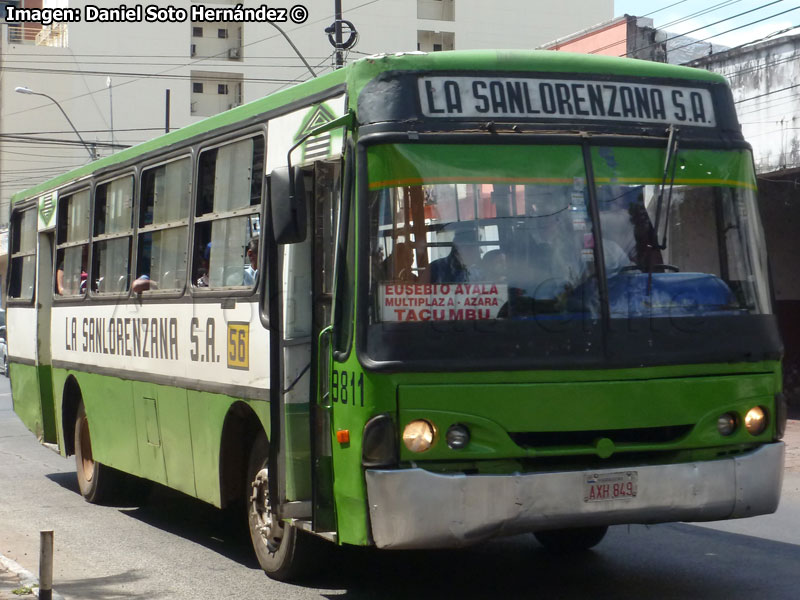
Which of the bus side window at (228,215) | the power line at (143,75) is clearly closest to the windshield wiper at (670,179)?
the bus side window at (228,215)

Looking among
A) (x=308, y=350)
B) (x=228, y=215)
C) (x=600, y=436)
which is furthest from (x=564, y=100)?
(x=228, y=215)

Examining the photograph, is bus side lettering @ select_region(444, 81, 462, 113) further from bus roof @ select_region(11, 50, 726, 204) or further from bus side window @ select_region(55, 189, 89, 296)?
bus side window @ select_region(55, 189, 89, 296)

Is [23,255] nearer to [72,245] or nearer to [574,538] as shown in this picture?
[72,245]

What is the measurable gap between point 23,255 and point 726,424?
8914 mm

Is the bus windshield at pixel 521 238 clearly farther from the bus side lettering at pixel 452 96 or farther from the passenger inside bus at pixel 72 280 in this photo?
the passenger inside bus at pixel 72 280

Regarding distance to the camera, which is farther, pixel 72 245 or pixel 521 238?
pixel 72 245

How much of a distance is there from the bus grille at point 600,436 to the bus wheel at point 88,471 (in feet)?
18.8

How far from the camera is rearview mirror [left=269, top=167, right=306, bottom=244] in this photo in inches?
247

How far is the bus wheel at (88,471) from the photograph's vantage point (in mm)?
10875

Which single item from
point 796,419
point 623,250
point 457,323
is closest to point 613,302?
point 623,250

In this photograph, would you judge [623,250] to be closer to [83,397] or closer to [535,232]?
[535,232]

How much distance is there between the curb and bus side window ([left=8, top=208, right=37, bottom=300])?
17.1 feet

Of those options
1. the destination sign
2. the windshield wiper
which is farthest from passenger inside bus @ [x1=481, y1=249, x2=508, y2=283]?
the windshield wiper

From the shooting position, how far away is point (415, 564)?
26.1 ft
